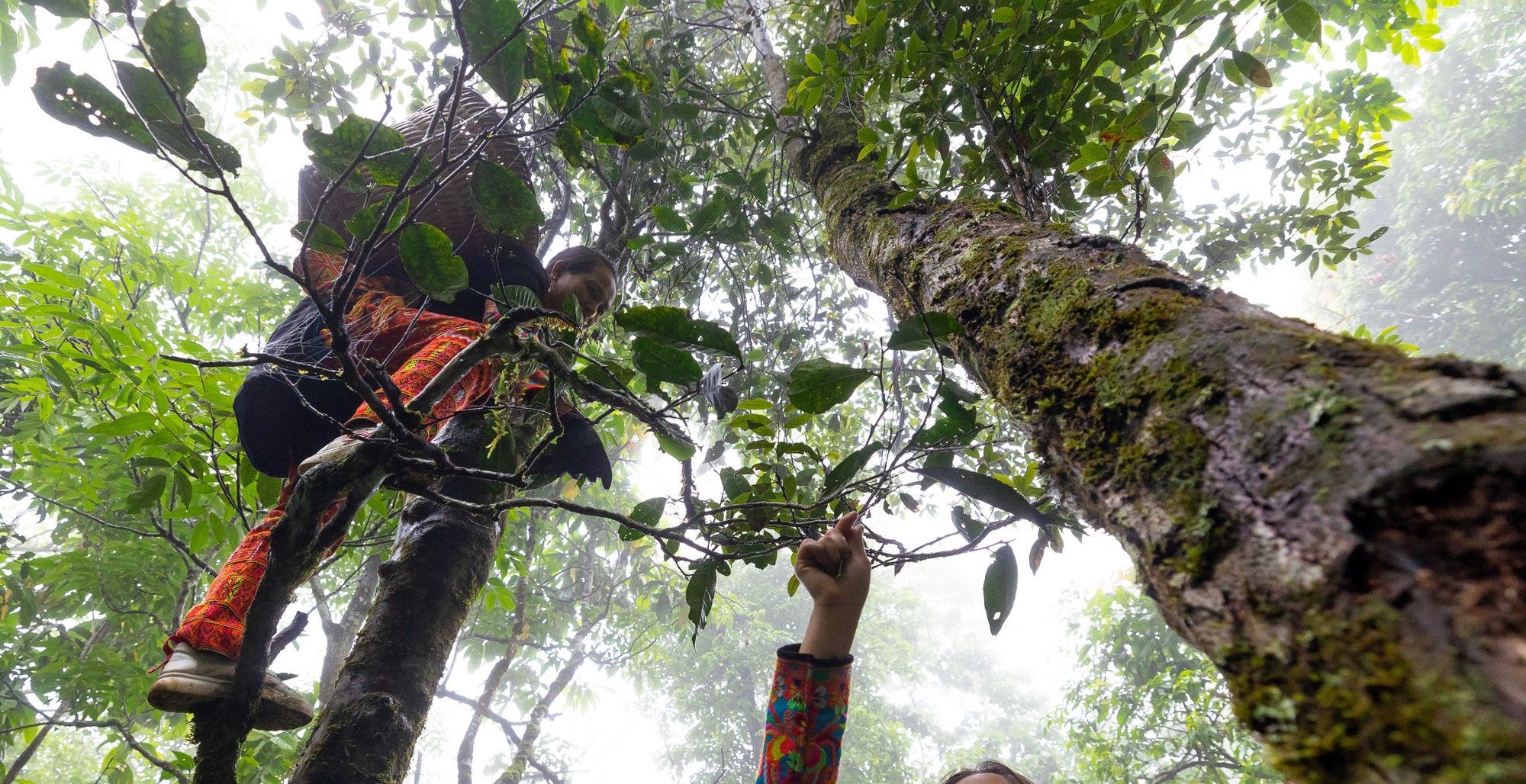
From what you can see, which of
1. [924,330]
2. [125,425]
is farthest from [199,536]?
[924,330]

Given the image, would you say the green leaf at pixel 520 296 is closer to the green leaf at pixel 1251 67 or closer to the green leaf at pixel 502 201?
the green leaf at pixel 502 201

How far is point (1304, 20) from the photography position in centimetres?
112

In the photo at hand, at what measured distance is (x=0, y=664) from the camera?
2.70 meters

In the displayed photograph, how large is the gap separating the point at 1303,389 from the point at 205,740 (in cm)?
161

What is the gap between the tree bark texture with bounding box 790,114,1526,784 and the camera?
0.27m

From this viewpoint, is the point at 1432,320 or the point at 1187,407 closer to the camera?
the point at 1187,407

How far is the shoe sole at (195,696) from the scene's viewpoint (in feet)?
3.38

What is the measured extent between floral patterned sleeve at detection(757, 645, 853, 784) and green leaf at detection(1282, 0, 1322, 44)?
1.43 meters

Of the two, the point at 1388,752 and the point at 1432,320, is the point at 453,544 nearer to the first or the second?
the point at 1388,752

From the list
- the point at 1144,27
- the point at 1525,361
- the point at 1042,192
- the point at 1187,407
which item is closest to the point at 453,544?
the point at 1187,407

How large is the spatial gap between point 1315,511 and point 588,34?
129cm

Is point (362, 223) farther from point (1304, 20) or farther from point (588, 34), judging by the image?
point (1304, 20)

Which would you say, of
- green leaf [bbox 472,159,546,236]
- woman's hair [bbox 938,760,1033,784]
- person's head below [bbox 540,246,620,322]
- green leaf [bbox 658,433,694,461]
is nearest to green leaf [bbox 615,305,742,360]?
green leaf [bbox 472,159,546,236]

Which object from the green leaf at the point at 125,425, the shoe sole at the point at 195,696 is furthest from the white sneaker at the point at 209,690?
the green leaf at the point at 125,425
